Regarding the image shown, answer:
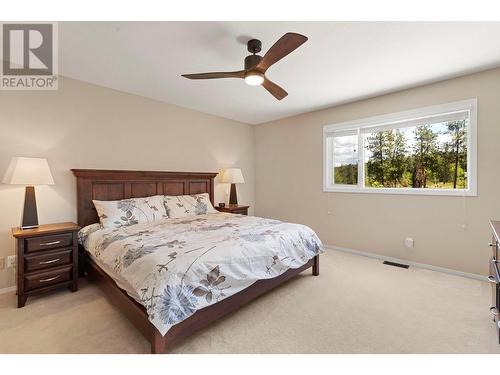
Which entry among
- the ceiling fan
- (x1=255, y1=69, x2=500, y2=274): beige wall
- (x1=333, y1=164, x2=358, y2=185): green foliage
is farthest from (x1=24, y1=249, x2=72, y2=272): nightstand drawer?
(x1=333, y1=164, x2=358, y2=185): green foliage

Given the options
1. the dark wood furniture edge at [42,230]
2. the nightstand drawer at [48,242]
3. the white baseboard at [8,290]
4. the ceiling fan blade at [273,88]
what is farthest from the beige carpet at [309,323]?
the ceiling fan blade at [273,88]

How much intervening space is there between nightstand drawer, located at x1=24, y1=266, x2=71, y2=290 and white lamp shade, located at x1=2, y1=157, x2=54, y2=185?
34.3 inches

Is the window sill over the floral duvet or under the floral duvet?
over

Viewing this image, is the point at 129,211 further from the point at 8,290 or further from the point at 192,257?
the point at 192,257

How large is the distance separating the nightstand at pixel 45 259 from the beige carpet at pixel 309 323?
142 millimetres

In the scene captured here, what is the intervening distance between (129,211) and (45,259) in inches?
34.6

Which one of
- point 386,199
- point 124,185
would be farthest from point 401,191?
point 124,185

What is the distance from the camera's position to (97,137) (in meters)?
3.05

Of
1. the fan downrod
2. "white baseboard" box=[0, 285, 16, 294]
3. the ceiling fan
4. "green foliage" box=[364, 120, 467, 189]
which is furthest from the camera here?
"green foliage" box=[364, 120, 467, 189]

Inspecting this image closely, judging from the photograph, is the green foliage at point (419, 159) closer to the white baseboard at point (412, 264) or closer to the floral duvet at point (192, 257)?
the white baseboard at point (412, 264)

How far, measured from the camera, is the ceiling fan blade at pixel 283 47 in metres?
1.56

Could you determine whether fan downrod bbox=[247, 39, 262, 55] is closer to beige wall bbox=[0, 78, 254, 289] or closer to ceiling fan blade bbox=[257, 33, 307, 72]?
ceiling fan blade bbox=[257, 33, 307, 72]

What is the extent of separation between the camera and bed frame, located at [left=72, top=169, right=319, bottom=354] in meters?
1.62

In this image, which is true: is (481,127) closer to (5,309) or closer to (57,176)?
(57,176)
